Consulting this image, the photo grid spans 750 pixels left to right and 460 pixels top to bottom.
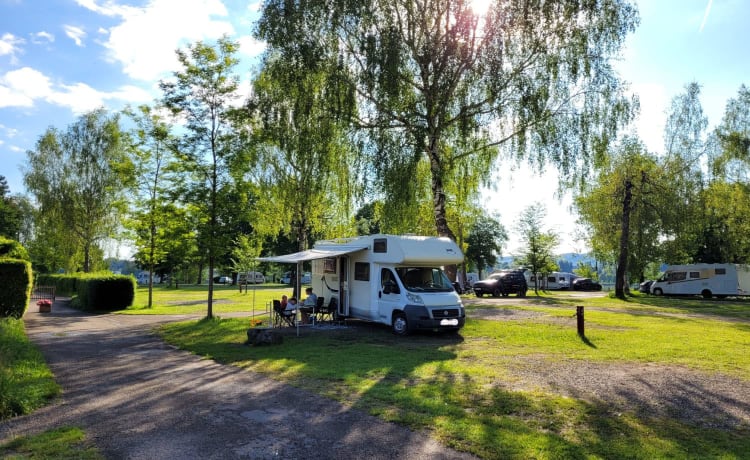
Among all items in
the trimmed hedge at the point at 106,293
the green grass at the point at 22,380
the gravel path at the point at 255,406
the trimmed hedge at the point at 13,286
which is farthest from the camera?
the trimmed hedge at the point at 106,293

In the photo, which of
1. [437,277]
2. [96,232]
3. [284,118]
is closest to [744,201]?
[437,277]

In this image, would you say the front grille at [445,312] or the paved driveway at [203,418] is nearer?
the paved driveway at [203,418]

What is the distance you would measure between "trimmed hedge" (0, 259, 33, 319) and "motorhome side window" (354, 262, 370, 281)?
36.8ft

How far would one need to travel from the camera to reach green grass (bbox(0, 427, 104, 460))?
15.3 ft

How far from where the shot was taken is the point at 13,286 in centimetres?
1653

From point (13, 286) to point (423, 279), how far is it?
44.8 ft

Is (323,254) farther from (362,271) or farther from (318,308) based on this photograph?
(318,308)

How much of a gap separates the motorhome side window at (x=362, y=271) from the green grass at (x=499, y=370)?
1614mm

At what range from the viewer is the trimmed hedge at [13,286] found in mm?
16219

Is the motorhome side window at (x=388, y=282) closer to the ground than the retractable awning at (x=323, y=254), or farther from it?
closer to the ground

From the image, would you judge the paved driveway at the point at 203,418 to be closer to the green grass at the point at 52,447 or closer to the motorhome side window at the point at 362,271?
Answer: the green grass at the point at 52,447

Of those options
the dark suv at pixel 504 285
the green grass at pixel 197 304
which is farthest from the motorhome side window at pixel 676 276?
the green grass at pixel 197 304

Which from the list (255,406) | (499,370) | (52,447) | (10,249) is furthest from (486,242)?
(52,447)

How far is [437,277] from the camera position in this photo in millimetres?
14391
